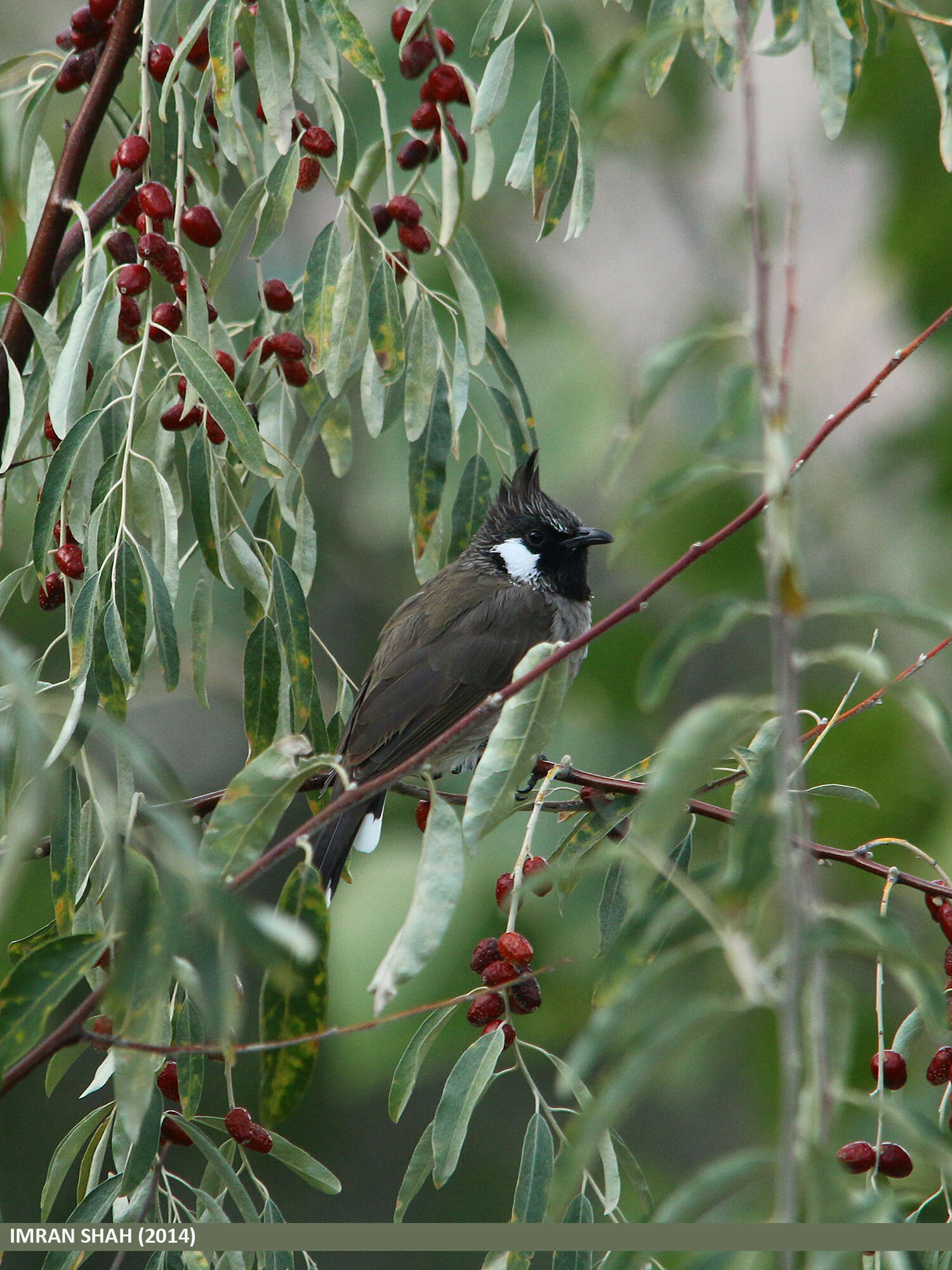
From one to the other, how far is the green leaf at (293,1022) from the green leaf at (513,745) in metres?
0.17

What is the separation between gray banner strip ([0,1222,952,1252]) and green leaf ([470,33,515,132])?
1070 millimetres

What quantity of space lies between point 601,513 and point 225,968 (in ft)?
13.9

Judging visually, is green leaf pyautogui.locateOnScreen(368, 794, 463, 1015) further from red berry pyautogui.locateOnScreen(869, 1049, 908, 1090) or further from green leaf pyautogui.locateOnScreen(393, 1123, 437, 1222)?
red berry pyautogui.locateOnScreen(869, 1049, 908, 1090)

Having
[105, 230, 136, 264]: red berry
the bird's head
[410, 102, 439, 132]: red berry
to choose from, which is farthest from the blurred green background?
[410, 102, 439, 132]: red berry

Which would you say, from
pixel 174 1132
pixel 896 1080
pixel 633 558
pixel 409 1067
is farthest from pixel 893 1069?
pixel 633 558

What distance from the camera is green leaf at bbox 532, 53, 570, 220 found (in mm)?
1430

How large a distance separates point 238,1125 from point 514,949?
336mm

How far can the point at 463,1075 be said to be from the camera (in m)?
1.24

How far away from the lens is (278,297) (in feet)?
4.98

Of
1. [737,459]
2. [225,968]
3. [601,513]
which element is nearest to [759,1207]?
[225,968]

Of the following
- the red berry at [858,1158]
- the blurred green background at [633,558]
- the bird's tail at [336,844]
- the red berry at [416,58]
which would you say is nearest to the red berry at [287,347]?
the red berry at [416,58]

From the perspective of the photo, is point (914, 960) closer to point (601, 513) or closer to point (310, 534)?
point (310, 534)

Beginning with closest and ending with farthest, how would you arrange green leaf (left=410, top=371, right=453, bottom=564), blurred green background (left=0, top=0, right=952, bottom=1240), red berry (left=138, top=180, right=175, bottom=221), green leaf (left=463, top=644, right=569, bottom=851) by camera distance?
green leaf (left=463, top=644, right=569, bottom=851) → red berry (left=138, top=180, right=175, bottom=221) → green leaf (left=410, top=371, right=453, bottom=564) → blurred green background (left=0, top=0, right=952, bottom=1240)

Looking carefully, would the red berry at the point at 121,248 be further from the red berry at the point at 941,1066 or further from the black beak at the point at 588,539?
the black beak at the point at 588,539
